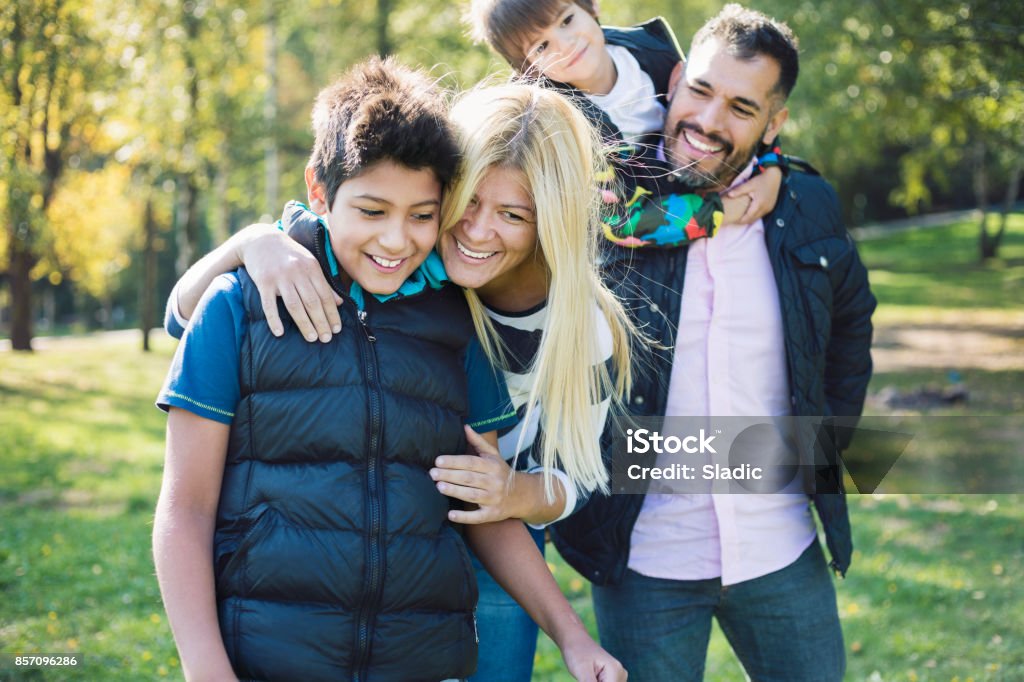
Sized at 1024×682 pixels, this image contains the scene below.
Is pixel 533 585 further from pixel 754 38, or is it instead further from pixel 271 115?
pixel 271 115

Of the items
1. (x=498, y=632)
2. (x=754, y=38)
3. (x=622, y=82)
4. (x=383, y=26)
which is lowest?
(x=498, y=632)

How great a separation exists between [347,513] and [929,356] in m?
13.6

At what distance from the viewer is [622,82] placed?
10.6 feet

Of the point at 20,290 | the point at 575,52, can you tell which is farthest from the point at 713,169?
the point at 20,290

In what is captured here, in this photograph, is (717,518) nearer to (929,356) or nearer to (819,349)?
(819,349)

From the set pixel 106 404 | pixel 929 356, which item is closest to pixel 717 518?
pixel 106 404

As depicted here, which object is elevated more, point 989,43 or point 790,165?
point 989,43

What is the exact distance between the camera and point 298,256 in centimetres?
219

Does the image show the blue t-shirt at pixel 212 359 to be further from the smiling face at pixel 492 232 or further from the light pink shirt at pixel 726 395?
the light pink shirt at pixel 726 395

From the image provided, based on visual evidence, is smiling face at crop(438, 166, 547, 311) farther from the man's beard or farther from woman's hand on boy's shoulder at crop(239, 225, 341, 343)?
the man's beard

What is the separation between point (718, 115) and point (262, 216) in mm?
11706

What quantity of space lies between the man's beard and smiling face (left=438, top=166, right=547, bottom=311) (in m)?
0.58

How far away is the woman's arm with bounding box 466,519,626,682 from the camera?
237 cm

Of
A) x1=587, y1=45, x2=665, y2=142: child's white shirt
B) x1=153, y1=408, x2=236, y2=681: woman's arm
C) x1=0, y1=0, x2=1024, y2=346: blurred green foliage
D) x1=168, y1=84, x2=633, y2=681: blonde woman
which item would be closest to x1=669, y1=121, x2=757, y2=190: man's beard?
x1=587, y1=45, x2=665, y2=142: child's white shirt
